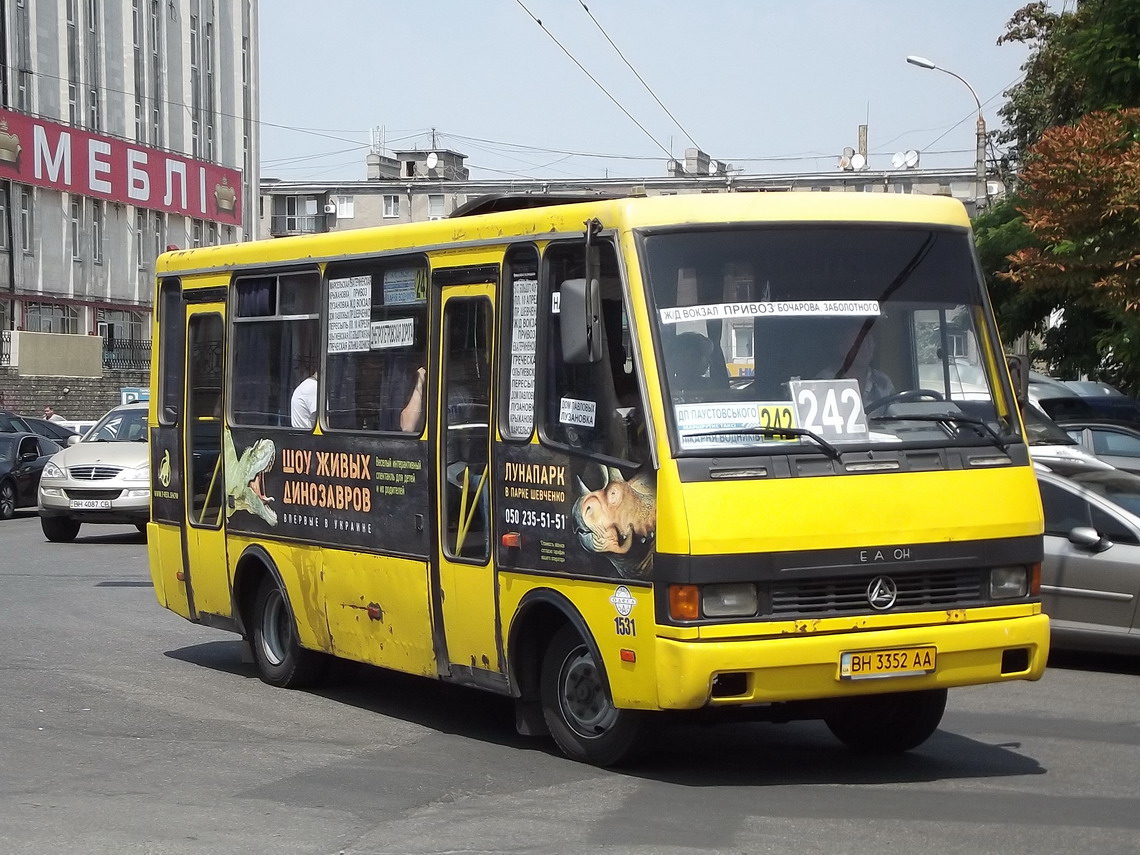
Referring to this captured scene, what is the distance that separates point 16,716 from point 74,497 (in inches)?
493

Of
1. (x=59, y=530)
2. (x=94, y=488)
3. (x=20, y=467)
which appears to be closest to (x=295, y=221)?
(x=20, y=467)

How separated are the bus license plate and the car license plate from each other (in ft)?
51.8

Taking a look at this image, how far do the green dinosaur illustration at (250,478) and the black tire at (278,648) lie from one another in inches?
18.0

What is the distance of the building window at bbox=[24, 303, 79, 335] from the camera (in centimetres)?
5678

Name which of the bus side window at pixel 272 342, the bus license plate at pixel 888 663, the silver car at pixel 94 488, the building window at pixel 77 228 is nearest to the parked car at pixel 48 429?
the silver car at pixel 94 488

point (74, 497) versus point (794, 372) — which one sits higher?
point (794, 372)

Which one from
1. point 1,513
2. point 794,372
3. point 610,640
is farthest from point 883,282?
point 1,513

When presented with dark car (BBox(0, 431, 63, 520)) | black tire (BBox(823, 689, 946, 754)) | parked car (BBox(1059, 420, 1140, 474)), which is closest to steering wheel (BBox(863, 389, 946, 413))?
black tire (BBox(823, 689, 946, 754))

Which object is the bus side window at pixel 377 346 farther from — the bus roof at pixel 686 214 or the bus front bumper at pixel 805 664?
the bus front bumper at pixel 805 664

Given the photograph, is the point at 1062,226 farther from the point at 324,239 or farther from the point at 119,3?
the point at 119,3

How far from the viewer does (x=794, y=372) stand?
761cm

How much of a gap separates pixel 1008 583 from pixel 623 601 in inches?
67.7

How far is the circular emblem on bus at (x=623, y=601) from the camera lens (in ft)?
24.7

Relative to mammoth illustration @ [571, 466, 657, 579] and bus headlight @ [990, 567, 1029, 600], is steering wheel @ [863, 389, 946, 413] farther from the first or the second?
mammoth illustration @ [571, 466, 657, 579]
